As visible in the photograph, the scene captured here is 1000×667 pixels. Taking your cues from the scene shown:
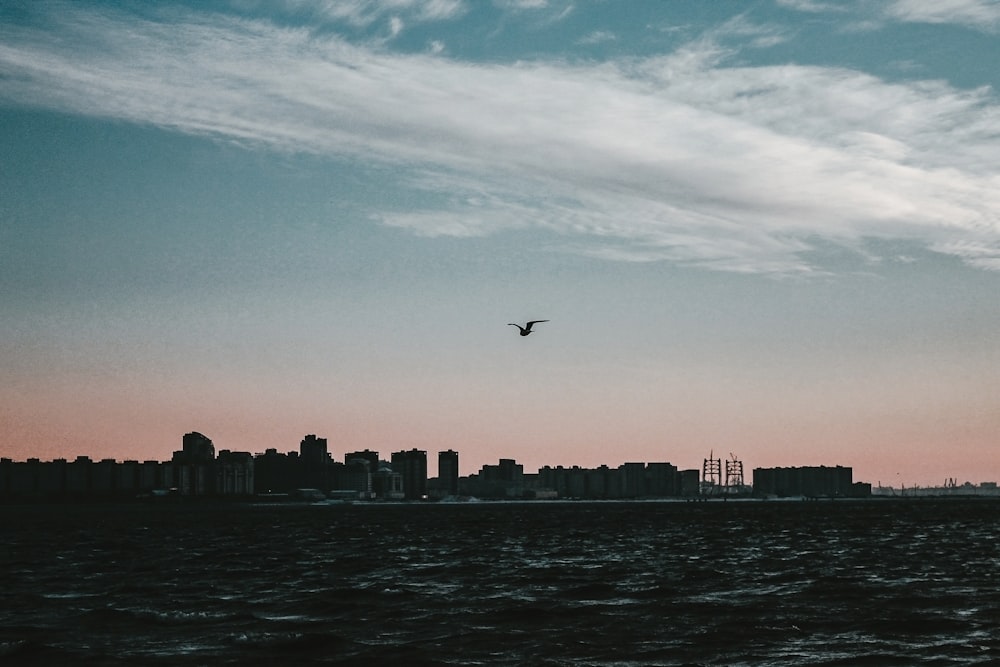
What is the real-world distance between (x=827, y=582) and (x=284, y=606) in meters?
31.3

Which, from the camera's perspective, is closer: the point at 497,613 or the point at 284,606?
the point at 497,613

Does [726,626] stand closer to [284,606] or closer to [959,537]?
[284,606]

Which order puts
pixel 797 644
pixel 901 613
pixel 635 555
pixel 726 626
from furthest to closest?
pixel 635 555 < pixel 901 613 < pixel 726 626 < pixel 797 644

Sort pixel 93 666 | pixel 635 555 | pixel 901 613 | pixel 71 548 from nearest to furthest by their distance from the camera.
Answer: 1. pixel 93 666
2. pixel 901 613
3. pixel 635 555
4. pixel 71 548

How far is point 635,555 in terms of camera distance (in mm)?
96375

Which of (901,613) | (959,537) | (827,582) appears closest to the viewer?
(901,613)

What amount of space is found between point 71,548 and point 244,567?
1680 inches

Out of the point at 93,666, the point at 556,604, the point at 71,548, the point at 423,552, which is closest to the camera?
the point at 93,666

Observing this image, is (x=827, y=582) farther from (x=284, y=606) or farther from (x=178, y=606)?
(x=178, y=606)

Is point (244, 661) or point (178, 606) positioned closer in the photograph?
point (244, 661)

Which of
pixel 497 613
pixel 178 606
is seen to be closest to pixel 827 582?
pixel 497 613

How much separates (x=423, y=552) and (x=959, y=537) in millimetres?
65038

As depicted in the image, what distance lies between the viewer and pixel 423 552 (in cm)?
10562

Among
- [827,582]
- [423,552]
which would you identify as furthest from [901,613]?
[423,552]
